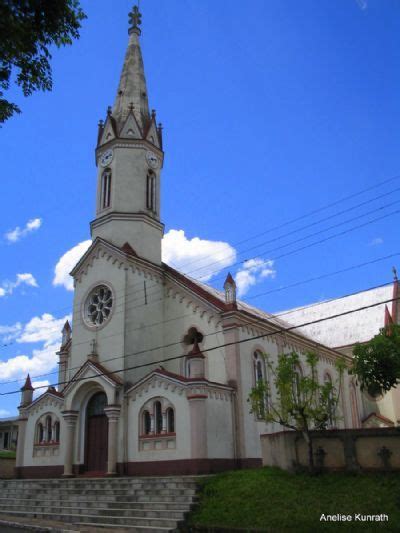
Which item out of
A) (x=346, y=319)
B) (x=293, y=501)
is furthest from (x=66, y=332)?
(x=346, y=319)

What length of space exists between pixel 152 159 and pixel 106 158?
2963 mm

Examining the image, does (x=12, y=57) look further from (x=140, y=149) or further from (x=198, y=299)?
(x=140, y=149)

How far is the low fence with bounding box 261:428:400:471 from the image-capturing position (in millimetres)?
16688

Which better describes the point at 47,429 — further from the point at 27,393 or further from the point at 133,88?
the point at 133,88

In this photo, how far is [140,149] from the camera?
107 ft

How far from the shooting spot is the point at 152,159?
109 feet

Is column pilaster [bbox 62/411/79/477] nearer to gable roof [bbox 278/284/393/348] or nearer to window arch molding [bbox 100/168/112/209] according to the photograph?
window arch molding [bbox 100/168/112/209]

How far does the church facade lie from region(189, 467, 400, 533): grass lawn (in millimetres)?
4523

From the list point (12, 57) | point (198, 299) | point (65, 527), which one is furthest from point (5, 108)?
point (198, 299)

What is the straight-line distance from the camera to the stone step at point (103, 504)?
17.6 m

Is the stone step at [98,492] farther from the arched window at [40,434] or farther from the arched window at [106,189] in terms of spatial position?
the arched window at [106,189]

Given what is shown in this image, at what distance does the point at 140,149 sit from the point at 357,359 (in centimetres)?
1855

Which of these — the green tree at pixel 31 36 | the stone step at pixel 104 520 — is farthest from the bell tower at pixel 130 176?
the green tree at pixel 31 36

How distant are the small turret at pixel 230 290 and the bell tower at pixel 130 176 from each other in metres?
5.45
